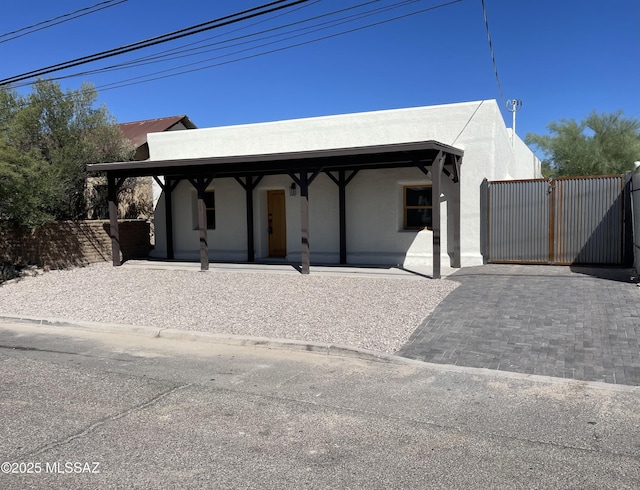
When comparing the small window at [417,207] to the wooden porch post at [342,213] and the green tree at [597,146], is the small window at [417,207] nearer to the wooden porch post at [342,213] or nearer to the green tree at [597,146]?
the wooden porch post at [342,213]

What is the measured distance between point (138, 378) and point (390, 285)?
251 inches

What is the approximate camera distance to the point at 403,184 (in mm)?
14664

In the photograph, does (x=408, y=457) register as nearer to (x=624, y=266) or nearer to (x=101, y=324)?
(x=101, y=324)

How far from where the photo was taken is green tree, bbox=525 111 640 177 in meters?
27.4

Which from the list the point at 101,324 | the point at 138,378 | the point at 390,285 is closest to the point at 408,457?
the point at 138,378

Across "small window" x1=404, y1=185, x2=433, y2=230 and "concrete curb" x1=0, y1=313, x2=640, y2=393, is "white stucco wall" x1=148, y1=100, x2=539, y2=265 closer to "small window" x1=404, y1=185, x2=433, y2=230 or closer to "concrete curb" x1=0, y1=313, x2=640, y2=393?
"small window" x1=404, y1=185, x2=433, y2=230

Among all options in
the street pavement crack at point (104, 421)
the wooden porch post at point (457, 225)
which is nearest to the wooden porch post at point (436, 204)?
the wooden porch post at point (457, 225)

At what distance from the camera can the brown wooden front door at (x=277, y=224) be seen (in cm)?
1712

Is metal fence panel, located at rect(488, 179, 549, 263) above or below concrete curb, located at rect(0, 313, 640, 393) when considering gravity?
above

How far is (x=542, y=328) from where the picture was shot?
7.30 meters

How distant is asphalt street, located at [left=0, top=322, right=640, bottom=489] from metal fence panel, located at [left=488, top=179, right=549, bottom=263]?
812 centimetres

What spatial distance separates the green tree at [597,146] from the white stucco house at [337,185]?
12.2m

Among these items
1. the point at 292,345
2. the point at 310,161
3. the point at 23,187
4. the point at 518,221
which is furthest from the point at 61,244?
the point at 518,221

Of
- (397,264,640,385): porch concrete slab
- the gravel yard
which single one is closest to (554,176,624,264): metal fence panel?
(397,264,640,385): porch concrete slab
